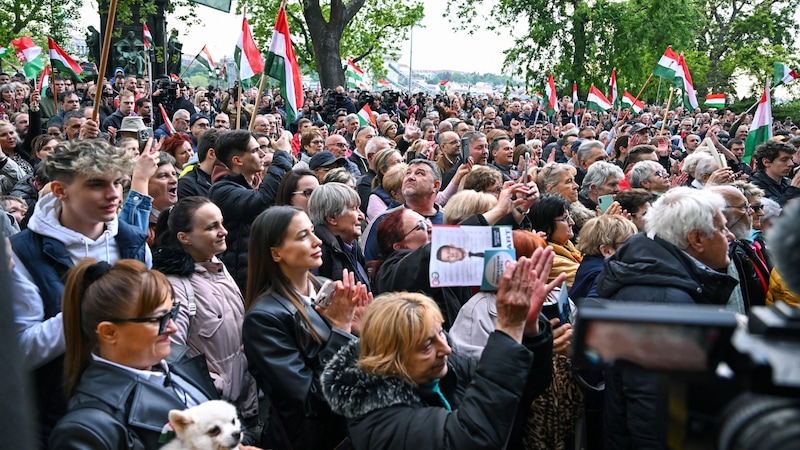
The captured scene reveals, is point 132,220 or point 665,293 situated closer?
point 665,293

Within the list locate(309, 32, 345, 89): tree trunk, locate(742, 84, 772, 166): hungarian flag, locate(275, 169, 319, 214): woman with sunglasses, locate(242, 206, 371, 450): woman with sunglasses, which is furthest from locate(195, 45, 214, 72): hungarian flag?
locate(242, 206, 371, 450): woman with sunglasses

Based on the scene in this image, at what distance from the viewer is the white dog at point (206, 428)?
8.05ft

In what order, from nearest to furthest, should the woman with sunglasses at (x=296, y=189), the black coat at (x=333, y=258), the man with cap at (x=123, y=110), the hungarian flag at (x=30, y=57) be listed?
1. the black coat at (x=333, y=258)
2. the woman with sunglasses at (x=296, y=189)
3. the man with cap at (x=123, y=110)
4. the hungarian flag at (x=30, y=57)

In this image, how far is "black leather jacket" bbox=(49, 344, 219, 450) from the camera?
2285 millimetres

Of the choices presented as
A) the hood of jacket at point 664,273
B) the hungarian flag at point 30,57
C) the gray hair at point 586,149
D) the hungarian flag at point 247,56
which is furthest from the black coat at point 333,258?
the hungarian flag at point 30,57

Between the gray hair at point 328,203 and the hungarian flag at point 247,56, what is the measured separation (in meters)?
4.29

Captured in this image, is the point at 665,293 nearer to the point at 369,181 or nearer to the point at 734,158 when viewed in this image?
the point at 369,181

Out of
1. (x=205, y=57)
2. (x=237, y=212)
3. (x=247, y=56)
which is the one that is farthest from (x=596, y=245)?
(x=205, y=57)

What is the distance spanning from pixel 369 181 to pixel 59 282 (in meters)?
A: 4.61

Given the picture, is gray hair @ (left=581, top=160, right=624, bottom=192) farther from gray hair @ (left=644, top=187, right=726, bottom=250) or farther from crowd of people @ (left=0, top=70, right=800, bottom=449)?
gray hair @ (left=644, top=187, right=726, bottom=250)

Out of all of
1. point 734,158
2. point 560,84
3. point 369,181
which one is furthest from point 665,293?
point 560,84

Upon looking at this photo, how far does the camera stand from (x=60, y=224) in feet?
10.6

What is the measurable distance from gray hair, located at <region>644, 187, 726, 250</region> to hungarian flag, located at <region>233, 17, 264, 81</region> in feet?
19.7

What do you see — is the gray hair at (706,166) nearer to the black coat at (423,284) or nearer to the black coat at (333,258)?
the black coat at (333,258)
